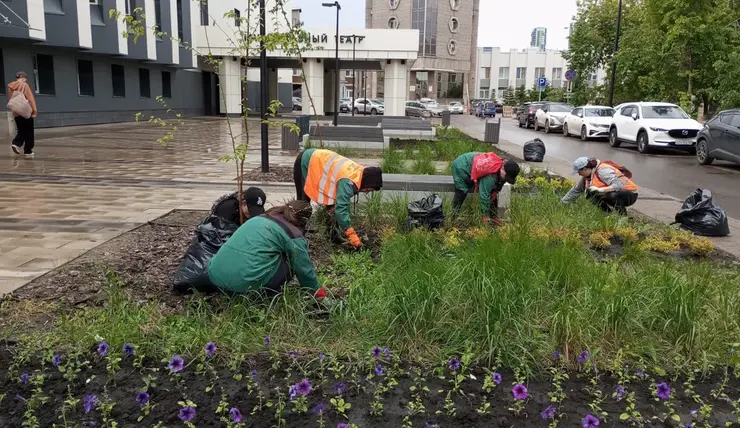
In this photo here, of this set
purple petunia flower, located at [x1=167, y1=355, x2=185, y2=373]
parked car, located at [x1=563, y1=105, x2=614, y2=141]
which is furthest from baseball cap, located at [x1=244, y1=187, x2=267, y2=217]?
parked car, located at [x1=563, y1=105, x2=614, y2=141]

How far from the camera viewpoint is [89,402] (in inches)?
106

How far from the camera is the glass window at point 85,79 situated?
2467 centimetres

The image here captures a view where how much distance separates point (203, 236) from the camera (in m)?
4.51

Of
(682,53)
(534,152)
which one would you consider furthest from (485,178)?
(682,53)

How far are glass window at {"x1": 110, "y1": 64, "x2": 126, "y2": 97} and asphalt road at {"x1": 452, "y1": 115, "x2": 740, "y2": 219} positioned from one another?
62.4 feet

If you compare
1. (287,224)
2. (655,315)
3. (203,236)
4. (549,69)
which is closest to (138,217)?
(203,236)

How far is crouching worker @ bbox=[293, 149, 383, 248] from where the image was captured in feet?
18.2

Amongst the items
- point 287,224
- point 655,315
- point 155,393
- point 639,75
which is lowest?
point 155,393

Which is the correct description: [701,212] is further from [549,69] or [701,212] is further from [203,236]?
[549,69]

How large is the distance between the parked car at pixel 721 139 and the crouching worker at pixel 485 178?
10284mm

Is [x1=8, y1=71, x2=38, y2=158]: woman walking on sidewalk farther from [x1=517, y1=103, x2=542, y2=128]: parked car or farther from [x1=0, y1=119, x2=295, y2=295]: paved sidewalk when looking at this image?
[x1=517, y1=103, x2=542, y2=128]: parked car

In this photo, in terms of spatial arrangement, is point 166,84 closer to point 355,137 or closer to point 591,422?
point 355,137

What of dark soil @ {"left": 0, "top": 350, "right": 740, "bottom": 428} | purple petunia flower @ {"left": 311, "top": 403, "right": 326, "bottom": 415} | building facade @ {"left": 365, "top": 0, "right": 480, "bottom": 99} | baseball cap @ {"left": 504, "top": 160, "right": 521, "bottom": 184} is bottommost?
dark soil @ {"left": 0, "top": 350, "right": 740, "bottom": 428}

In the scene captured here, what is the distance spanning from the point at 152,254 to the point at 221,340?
228 cm
